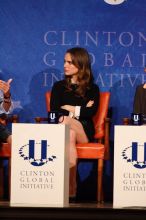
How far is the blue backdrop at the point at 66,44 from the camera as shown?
6.87 meters

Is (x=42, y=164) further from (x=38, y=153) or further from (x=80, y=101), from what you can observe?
(x=80, y=101)

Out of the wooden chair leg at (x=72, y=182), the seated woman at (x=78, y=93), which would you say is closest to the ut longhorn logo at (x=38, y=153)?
the wooden chair leg at (x=72, y=182)

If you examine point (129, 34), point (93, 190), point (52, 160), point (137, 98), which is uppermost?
point (129, 34)

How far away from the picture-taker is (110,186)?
22.4 feet

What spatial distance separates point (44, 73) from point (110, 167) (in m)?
1.28

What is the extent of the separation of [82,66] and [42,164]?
68.5 inches

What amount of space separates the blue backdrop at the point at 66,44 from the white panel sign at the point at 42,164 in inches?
79.5

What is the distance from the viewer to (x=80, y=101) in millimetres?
6332

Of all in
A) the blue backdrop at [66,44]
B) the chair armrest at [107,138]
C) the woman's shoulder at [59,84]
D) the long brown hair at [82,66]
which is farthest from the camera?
the blue backdrop at [66,44]

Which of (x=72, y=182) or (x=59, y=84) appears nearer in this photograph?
(x=72, y=182)

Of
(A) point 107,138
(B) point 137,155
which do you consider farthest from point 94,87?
(B) point 137,155
